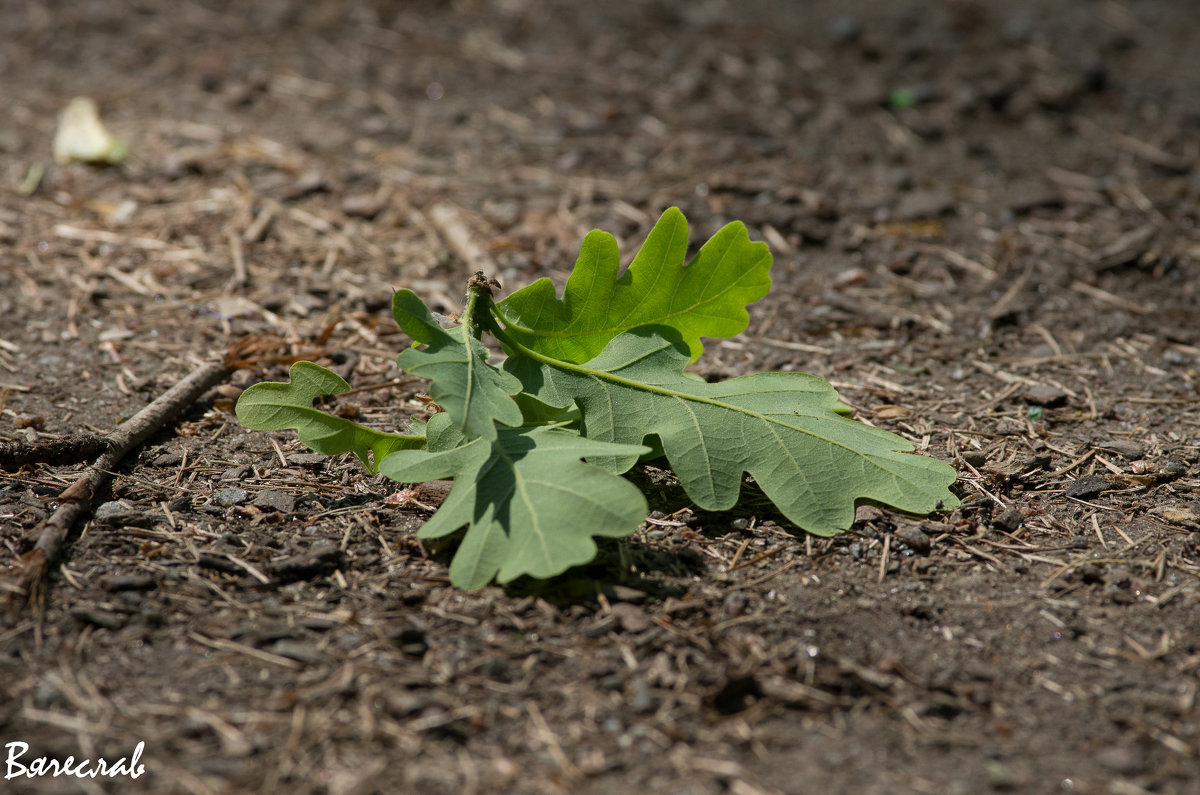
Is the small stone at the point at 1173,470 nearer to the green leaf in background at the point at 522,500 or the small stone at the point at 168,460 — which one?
the green leaf in background at the point at 522,500

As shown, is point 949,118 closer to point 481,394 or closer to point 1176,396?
point 1176,396

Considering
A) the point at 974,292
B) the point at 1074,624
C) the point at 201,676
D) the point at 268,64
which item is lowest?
the point at 201,676

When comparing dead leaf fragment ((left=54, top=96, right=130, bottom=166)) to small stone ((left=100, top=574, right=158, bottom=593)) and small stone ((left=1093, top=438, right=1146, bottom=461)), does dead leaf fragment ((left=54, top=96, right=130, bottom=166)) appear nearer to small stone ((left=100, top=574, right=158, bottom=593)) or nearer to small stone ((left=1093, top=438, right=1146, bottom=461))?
small stone ((left=100, top=574, right=158, bottom=593))

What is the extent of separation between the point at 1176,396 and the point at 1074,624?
1204 millimetres

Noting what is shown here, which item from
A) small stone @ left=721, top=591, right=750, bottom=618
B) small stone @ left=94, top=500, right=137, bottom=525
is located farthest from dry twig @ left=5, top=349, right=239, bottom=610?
small stone @ left=721, top=591, right=750, bottom=618

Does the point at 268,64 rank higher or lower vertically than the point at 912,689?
higher

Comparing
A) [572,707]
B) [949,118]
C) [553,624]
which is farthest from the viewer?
[949,118]

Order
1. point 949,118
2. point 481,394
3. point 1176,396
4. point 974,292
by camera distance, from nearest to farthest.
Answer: point 481,394 → point 1176,396 → point 974,292 → point 949,118

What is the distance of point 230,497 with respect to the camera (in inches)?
83.0

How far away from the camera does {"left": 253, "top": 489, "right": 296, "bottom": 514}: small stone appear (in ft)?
6.80

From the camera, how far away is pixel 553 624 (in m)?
1.75

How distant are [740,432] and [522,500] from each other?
56 centimetres

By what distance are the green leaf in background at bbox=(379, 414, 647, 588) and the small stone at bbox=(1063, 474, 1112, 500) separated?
1.10 metres

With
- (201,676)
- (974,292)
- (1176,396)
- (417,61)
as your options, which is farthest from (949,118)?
(201,676)
